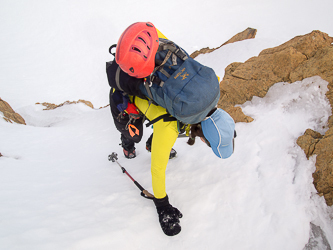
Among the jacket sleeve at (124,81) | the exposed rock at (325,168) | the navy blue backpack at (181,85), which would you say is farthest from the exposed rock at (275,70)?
the jacket sleeve at (124,81)

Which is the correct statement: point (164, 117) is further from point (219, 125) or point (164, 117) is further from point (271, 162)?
point (271, 162)

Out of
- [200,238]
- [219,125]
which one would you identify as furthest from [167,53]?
[200,238]

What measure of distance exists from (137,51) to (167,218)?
7.61 ft

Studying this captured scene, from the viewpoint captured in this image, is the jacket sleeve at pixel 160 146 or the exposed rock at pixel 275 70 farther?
the exposed rock at pixel 275 70

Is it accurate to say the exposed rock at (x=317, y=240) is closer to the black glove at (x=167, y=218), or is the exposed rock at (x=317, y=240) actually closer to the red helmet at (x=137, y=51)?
the black glove at (x=167, y=218)

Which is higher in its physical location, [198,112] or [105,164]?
[198,112]

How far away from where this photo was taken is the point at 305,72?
475 cm

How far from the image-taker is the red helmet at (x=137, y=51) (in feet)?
6.93

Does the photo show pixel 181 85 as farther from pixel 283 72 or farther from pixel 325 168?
pixel 283 72

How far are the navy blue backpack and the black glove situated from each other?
1.38 metres

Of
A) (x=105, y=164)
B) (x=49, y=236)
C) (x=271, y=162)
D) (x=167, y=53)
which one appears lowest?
(x=105, y=164)

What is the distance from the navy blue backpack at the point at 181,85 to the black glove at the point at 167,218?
4.53 ft

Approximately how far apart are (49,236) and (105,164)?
2369 mm

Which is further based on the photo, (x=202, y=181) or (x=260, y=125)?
(x=260, y=125)
